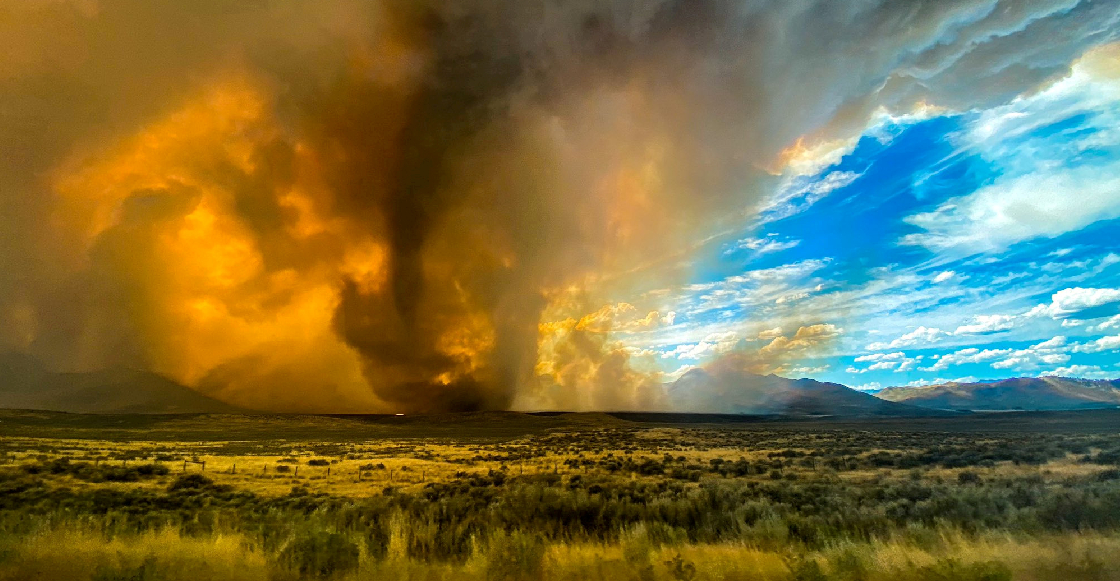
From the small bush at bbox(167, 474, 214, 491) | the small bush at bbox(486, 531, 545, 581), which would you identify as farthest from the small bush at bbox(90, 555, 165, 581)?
the small bush at bbox(167, 474, 214, 491)

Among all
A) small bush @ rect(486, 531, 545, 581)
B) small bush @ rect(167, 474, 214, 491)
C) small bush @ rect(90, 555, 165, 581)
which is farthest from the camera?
small bush @ rect(167, 474, 214, 491)

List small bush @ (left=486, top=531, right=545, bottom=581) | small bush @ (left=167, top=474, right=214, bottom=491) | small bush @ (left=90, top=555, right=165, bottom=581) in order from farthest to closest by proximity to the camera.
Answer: small bush @ (left=167, top=474, right=214, bottom=491) < small bush @ (left=486, top=531, right=545, bottom=581) < small bush @ (left=90, top=555, right=165, bottom=581)

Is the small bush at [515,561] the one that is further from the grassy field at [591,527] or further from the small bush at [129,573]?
the small bush at [129,573]

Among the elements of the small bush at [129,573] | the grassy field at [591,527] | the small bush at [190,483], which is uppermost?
the small bush at [129,573]

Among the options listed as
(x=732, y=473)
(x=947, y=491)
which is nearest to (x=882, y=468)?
(x=732, y=473)

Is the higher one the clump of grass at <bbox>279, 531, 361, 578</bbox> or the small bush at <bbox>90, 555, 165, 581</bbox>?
the small bush at <bbox>90, 555, 165, 581</bbox>

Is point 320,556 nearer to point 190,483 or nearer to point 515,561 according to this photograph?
point 515,561

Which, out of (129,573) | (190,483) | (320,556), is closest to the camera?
(129,573)

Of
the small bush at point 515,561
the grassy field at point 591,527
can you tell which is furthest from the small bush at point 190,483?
the small bush at point 515,561

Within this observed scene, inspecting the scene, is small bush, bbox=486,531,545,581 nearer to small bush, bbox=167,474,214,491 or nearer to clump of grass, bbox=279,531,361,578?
clump of grass, bbox=279,531,361,578

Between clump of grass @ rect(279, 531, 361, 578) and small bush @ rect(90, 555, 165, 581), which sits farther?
clump of grass @ rect(279, 531, 361, 578)

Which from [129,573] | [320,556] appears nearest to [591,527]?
[320,556]

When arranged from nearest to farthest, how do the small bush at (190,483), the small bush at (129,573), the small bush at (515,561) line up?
the small bush at (129,573)
the small bush at (515,561)
the small bush at (190,483)

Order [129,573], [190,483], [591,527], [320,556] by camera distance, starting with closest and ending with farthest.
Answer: [129,573] → [320,556] → [591,527] → [190,483]
